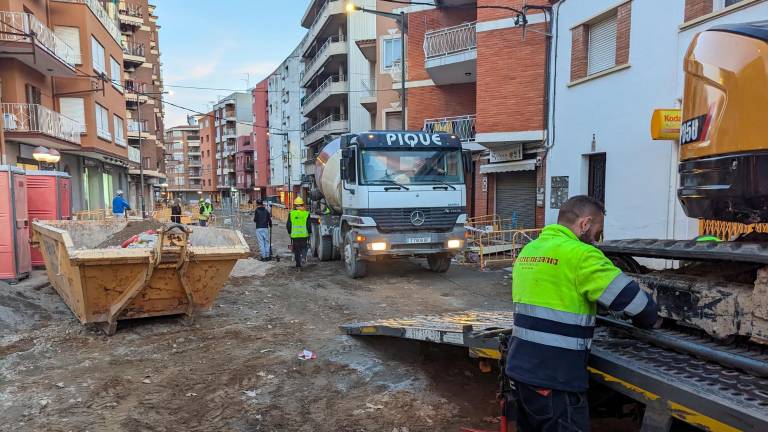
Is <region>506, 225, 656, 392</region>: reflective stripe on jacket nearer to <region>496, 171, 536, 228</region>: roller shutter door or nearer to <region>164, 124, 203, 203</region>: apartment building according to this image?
<region>496, 171, 536, 228</region>: roller shutter door

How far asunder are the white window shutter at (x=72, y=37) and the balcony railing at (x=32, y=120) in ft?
12.5

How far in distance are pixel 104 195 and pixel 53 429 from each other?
28157 millimetres

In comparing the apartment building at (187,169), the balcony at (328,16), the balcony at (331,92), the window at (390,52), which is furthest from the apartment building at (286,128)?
the apartment building at (187,169)

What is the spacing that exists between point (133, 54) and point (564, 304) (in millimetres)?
49433

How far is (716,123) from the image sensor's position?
8.38 ft

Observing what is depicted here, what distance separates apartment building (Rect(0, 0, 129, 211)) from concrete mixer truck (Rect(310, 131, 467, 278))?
11071 millimetres

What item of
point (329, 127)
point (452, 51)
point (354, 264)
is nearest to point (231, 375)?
point (354, 264)

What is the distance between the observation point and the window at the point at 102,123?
77.2 feet

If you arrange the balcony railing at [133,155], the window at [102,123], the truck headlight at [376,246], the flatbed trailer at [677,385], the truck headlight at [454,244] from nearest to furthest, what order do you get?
the flatbed trailer at [677,385], the truck headlight at [376,246], the truck headlight at [454,244], the window at [102,123], the balcony railing at [133,155]

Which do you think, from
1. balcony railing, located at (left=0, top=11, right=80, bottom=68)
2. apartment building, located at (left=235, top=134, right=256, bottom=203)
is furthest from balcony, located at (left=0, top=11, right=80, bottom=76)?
apartment building, located at (left=235, top=134, right=256, bottom=203)

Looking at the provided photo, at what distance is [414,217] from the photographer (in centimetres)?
997

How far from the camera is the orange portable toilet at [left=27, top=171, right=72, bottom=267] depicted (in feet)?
33.8

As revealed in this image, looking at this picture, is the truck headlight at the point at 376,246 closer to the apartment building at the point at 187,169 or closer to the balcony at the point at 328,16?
the balcony at the point at 328,16

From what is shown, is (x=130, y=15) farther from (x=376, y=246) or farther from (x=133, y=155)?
(x=376, y=246)
